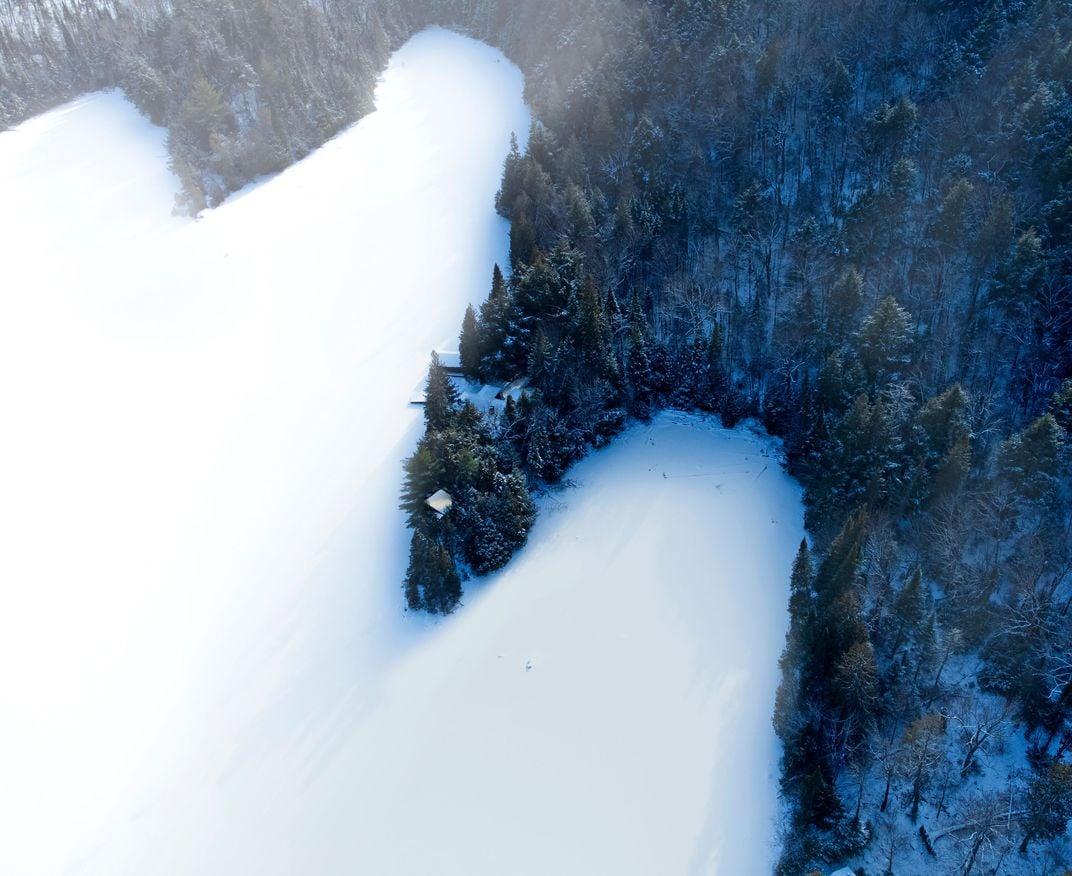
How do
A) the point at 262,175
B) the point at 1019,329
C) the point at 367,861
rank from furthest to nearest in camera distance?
the point at 262,175 → the point at 1019,329 → the point at 367,861

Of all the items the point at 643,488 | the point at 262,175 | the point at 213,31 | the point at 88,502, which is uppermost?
the point at 213,31

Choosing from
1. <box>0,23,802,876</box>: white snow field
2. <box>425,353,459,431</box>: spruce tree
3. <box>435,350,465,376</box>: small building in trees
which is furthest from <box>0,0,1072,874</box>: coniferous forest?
<box>0,23,802,876</box>: white snow field

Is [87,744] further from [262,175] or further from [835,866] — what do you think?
[262,175]

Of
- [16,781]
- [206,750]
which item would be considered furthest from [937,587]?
[16,781]

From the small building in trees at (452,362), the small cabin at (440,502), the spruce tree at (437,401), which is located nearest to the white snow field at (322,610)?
the small building in trees at (452,362)

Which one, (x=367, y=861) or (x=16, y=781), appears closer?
(x=367, y=861)

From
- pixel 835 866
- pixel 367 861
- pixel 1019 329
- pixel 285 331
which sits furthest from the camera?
pixel 285 331

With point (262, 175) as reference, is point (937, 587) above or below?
below

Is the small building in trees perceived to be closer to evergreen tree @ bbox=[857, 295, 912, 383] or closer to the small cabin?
the small cabin
